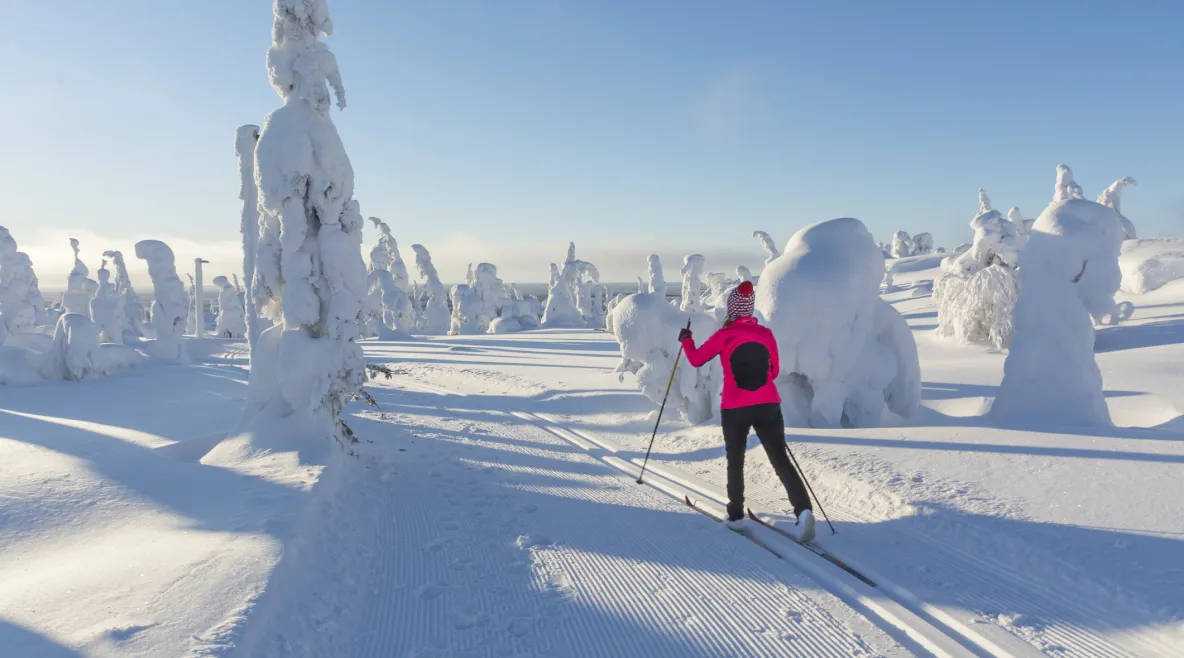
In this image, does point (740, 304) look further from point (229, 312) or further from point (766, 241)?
point (229, 312)

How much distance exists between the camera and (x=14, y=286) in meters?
31.2

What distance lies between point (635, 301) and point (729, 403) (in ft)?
17.4

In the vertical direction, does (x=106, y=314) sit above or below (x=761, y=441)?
above

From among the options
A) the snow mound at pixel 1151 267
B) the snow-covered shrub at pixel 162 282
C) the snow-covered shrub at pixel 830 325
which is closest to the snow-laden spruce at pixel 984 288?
the snow mound at pixel 1151 267

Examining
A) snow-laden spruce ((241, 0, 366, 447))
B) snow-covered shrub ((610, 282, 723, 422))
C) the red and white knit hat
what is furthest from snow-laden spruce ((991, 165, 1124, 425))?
snow-laden spruce ((241, 0, 366, 447))

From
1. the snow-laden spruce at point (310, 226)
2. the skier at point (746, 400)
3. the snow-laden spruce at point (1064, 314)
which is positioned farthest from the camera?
the snow-laden spruce at point (1064, 314)

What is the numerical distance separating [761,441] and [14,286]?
1659 inches

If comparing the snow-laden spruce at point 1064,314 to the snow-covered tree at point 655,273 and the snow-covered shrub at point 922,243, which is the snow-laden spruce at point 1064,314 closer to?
the snow-covered tree at point 655,273

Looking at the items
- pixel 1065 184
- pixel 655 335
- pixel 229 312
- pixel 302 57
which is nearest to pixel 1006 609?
pixel 655 335

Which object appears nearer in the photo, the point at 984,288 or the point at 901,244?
the point at 984,288

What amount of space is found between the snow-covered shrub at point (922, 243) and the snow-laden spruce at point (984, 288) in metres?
66.8

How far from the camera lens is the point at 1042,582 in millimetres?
3707

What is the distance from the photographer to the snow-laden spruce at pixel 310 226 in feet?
24.7

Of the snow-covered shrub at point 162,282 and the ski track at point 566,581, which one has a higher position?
the snow-covered shrub at point 162,282
